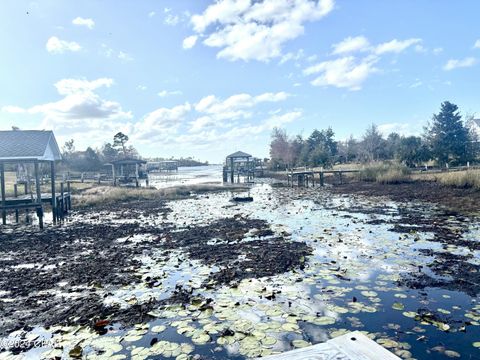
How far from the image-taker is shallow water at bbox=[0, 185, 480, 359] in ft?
14.8

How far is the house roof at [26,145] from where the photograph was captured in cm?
1558

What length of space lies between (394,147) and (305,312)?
183 ft

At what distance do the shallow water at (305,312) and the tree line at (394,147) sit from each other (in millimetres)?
34977

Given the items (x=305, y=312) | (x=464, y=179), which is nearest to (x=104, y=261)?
(x=305, y=312)

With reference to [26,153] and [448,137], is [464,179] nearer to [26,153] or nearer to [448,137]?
[448,137]

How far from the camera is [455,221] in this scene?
13.1m

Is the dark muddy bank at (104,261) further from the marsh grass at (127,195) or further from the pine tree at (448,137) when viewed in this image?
the pine tree at (448,137)

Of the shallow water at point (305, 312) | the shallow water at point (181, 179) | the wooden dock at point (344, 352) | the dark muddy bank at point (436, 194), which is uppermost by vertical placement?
Answer: the shallow water at point (181, 179)

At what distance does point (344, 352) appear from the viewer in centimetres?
245

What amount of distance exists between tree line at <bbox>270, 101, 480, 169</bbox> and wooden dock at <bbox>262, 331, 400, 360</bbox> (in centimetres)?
4034

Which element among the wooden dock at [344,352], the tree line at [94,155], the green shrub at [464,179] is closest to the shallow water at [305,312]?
the wooden dock at [344,352]

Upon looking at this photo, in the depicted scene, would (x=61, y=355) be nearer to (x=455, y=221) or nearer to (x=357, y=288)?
(x=357, y=288)

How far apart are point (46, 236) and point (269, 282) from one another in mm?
10387

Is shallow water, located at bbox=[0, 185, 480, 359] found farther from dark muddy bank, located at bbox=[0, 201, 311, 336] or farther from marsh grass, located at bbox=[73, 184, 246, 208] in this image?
marsh grass, located at bbox=[73, 184, 246, 208]
